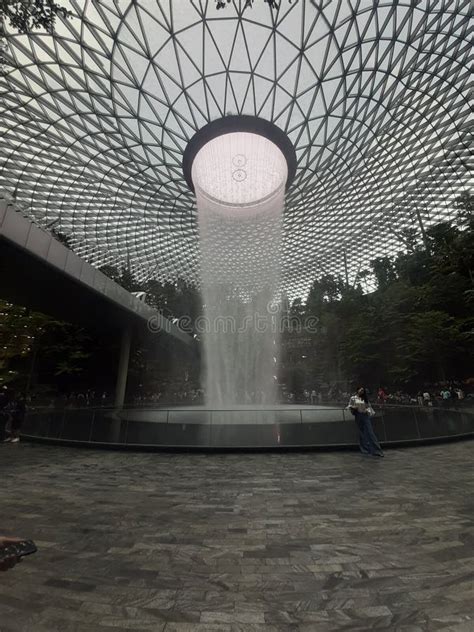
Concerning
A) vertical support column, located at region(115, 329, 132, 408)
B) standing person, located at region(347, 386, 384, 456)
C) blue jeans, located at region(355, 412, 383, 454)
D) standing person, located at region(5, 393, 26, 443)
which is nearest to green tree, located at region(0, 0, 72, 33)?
standing person, located at region(347, 386, 384, 456)

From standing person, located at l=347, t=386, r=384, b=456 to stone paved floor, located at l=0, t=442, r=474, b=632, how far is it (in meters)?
2.11

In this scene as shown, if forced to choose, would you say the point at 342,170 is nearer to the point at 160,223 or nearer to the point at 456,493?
the point at 160,223

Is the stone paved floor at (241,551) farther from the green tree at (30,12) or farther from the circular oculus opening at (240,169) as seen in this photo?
the circular oculus opening at (240,169)

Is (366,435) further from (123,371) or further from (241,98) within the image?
(241,98)

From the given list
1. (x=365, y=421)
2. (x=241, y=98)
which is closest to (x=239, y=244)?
(x=241, y=98)

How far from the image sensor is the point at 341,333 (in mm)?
53906

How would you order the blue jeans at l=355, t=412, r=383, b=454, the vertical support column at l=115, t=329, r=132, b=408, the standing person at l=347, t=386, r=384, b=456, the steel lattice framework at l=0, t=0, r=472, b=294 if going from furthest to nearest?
1. the vertical support column at l=115, t=329, r=132, b=408
2. the steel lattice framework at l=0, t=0, r=472, b=294
3. the blue jeans at l=355, t=412, r=383, b=454
4. the standing person at l=347, t=386, r=384, b=456

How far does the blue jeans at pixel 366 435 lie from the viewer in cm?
1070

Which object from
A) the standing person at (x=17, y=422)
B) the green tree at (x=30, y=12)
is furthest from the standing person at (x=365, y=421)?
the standing person at (x=17, y=422)

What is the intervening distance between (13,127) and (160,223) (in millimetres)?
22887

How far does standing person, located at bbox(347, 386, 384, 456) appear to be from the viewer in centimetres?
1059

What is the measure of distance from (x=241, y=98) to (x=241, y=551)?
33290 mm

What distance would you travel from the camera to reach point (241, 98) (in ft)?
93.5

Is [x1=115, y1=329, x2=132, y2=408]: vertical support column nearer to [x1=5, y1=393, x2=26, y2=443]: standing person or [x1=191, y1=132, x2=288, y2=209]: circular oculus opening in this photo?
[x1=5, y1=393, x2=26, y2=443]: standing person
